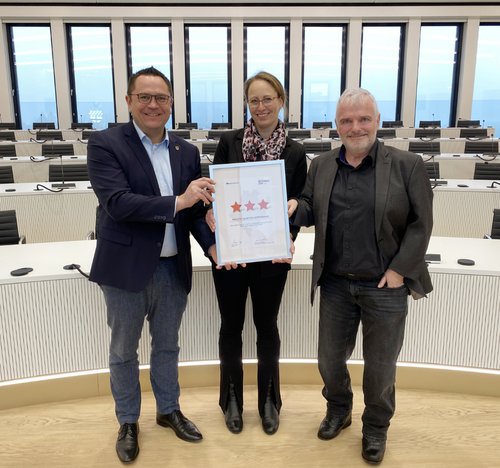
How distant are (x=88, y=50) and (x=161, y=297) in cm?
1225

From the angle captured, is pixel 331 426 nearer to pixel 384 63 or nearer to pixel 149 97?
pixel 149 97

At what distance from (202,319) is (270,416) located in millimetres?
609

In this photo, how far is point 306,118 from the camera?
13258 mm

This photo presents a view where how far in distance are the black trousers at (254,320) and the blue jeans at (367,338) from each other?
0.69 ft

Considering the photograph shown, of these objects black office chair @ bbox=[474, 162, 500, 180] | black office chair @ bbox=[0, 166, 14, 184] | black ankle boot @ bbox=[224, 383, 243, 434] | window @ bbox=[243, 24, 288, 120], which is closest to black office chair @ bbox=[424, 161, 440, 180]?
black office chair @ bbox=[474, 162, 500, 180]

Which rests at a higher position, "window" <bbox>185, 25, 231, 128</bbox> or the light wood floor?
"window" <bbox>185, 25, 231, 128</bbox>

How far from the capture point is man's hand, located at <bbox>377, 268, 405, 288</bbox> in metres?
1.74

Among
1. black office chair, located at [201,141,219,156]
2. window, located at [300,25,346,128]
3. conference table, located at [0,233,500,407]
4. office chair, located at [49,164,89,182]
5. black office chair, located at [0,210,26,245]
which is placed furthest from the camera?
window, located at [300,25,346,128]

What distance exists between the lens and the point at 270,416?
221cm

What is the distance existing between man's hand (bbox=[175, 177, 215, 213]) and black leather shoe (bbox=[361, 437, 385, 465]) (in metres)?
1.28

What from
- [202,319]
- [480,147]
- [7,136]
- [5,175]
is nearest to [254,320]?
[202,319]

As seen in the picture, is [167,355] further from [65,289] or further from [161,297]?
[65,289]

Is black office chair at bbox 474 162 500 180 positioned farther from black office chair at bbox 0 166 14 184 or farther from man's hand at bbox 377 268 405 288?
black office chair at bbox 0 166 14 184

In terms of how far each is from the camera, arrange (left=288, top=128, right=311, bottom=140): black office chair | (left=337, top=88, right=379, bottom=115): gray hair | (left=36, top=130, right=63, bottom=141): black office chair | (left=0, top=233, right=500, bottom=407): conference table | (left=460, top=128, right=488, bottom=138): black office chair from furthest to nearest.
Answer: (left=460, top=128, right=488, bottom=138): black office chair < (left=288, top=128, right=311, bottom=140): black office chair < (left=36, top=130, right=63, bottom=141): black office chair < (left=0, top=233, right=500, bottom=407): conference table < (left=337, top=88, right=379, bottom=115): gray hair
